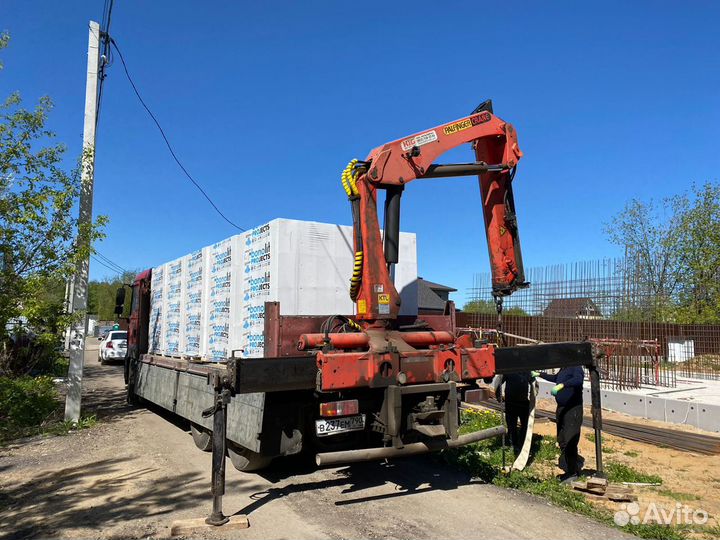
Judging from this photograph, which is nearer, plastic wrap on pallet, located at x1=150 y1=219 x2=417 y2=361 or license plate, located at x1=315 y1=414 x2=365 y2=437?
license plate, located at x1=315 y1=414 x2=365 y2=437

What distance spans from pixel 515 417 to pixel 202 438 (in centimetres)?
448

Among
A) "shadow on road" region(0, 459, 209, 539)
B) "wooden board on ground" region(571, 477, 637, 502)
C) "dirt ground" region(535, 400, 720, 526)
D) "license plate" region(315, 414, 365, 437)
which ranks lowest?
"shadow on road" region(0, 459, 209, 539)

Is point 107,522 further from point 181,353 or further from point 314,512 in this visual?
point 181,353

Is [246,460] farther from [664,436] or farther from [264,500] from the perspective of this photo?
[664,436]

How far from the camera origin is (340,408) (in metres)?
4.75

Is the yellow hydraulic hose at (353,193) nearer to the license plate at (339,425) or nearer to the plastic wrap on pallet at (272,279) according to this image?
the plastic wrap on pallet at (272,279)

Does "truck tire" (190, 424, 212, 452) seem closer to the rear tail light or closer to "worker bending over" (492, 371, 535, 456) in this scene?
the rear tail light

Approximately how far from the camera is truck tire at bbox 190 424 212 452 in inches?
285

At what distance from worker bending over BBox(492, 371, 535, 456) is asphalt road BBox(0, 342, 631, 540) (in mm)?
1205

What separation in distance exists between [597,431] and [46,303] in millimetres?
8847

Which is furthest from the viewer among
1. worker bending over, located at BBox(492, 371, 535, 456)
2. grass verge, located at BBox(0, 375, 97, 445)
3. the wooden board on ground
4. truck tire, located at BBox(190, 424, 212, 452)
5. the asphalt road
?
grass verge, located at BBox(0, 375, 97, 445)

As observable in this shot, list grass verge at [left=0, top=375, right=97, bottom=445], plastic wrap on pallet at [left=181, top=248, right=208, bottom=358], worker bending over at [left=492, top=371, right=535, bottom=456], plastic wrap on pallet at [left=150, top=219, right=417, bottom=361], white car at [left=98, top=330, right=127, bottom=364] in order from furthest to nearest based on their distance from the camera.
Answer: white car at [left=98, top=330, right=127, bottom=364] < grass verge at [left=0, top=375, right=97, bottom=445] < plastic wrap on pallet at [left=181, top=248, right=208, bottom=358] < worker bending over at [left=492, top=371, right=535, bottom=456] < plastic wrap on pallet at [left=150, top=219, right=417, bottom=361]

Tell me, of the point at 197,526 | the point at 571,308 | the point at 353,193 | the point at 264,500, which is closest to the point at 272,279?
the point at 353,193

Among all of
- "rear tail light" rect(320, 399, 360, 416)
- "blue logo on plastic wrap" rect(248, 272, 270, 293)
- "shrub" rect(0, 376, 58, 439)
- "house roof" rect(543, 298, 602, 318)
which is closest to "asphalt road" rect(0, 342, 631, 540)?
"rear tail light" rect(320, 399, 360, 416)
